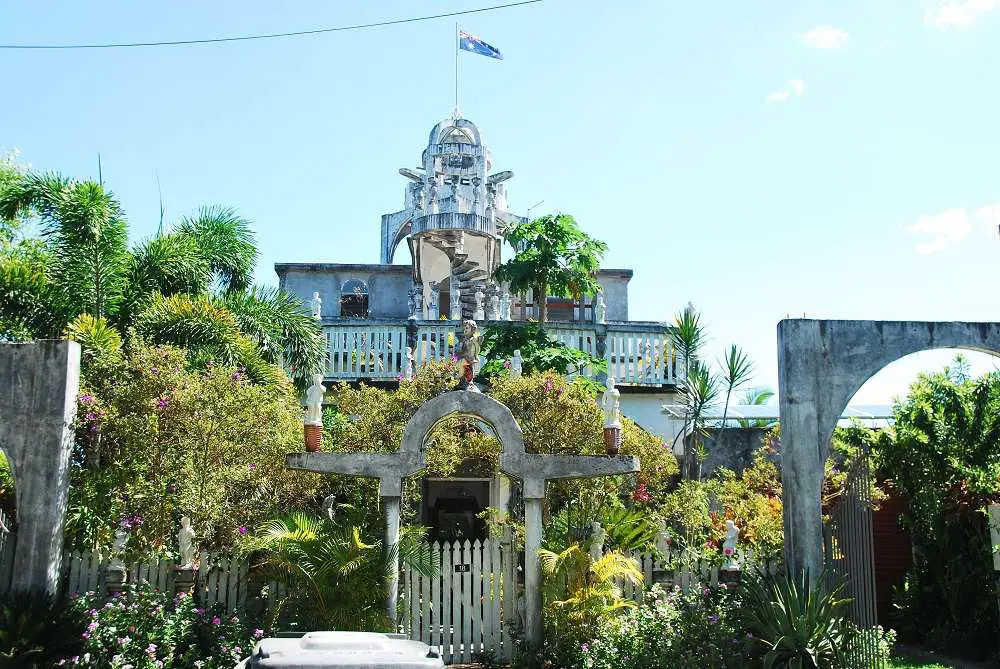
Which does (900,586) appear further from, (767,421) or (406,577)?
(406,577)

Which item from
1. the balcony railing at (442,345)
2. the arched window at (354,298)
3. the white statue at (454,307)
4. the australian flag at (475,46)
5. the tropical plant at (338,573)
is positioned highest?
the australian flag at (475,46)

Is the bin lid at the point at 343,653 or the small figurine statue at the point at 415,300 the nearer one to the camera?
the bin lid at the point at 343,653

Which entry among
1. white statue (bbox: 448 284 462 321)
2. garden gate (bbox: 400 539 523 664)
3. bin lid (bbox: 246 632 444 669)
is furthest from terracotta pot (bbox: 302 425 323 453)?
white statue (bbox: 448 284 462 321)

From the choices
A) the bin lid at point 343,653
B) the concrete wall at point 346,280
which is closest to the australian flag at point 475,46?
the concrete wall at point 346,280

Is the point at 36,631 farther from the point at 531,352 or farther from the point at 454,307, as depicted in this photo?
the point at 454,307

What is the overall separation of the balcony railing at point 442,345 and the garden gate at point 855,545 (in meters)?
6.84

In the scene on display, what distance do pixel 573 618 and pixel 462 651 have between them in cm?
162

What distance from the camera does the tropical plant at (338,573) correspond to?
1002cm

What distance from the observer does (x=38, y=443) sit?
9906mm

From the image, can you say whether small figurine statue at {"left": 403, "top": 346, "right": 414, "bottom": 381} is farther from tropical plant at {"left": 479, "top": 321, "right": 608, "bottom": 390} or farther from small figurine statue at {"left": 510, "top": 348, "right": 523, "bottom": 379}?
small figurine statue at {"left": 510, "top": 348, "right": 523, "bottom": 379}

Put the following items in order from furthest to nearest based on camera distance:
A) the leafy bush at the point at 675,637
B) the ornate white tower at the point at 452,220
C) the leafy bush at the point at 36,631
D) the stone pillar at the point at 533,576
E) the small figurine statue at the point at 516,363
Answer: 1. the ornate white tower at the point at 452,220
2. the small figurine statue at the point at 516,363
3. the stone pillar at the point at 533,576
4. the leafy bush at the point at 675,637
5. the leafy bush at the point at 36,631

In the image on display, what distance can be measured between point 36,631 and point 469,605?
4788 mm

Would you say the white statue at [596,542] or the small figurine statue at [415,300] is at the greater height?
the small figurine statue at [415,300]

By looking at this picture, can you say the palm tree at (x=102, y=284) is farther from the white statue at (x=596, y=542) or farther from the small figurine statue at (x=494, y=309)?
the small figurine statue at (x=494, y=309)
